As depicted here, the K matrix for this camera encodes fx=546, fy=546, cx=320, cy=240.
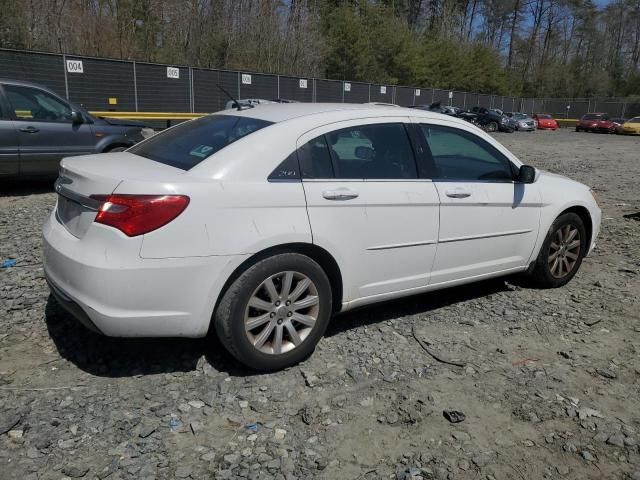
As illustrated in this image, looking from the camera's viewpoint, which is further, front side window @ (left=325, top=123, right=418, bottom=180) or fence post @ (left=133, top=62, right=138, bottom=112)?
fence post @ (left=133, top=62, right=138, bottom=112)

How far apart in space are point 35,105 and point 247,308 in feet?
21.0

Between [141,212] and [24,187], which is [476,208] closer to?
[141,212]

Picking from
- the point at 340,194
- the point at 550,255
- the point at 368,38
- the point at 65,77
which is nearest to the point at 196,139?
the point at 340,194

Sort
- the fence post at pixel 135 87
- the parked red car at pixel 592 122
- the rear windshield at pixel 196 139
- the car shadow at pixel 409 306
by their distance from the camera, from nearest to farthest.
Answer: the rear windshield at pixel 196 139 < the car shadow at pixel 409 306 < the fence post at pixel 135 87 < the parked red car at pixel 592 122

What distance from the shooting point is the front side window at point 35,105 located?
24.9 ft

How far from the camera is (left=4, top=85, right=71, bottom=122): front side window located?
7582 mm

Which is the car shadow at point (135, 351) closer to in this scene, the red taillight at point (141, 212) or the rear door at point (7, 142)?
the red taillight at point (141, 212)

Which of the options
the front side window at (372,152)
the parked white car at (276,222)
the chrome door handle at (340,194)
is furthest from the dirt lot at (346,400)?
the front side window at (372,152)

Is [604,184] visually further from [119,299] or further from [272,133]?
[119,299]

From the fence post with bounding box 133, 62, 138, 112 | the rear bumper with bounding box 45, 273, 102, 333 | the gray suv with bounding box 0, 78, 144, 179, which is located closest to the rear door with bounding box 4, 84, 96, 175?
the gray suv with bounding box 0, 78, 144, 179

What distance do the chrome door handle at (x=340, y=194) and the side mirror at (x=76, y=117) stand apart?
20.2 ft

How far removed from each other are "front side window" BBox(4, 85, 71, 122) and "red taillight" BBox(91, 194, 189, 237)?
19.2 feet

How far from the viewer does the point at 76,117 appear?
804 cm

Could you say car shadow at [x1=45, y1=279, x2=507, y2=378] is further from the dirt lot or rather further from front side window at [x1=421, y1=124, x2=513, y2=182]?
front side window at [x1=421, y1=124, x2=513, y2=182]
